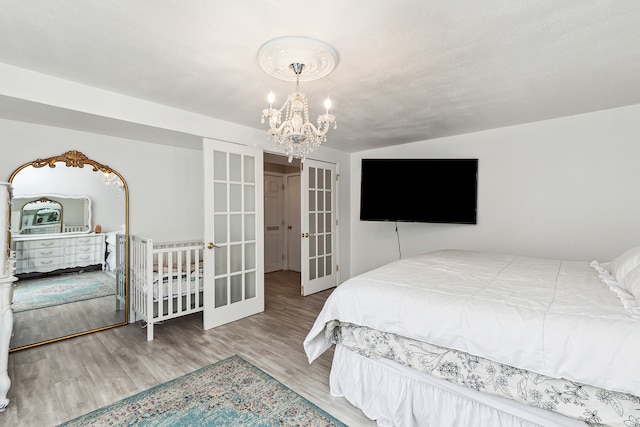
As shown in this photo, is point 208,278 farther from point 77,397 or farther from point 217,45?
point 217,45

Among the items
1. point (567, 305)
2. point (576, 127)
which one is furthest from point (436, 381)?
point (576, 127)

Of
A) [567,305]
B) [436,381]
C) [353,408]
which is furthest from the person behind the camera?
[353,408]

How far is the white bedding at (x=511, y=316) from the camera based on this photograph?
1132 mm

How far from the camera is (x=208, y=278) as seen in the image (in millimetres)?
3152

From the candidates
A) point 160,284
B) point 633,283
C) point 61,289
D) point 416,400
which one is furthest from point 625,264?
point 61,289

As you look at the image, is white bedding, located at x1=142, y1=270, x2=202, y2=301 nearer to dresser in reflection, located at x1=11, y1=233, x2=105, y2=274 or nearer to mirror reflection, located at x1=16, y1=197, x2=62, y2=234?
dresser in reflection, located at x1=11, y1=233, x2=105, y2=274

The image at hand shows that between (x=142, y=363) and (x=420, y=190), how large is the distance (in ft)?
11.3

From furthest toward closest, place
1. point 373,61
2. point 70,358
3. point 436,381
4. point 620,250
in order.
A: point 620,250 < point 70,358 < point 373,61 < point 436,381

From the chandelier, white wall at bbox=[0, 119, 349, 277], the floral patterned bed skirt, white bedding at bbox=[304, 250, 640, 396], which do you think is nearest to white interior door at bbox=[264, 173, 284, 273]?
white wall at bbox=[0, 119, 349, 277]

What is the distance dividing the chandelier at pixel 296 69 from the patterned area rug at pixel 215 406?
1736 millimetres

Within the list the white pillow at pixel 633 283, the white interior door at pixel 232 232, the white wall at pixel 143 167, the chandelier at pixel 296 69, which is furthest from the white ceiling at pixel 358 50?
the white pillow at pixel 633 283

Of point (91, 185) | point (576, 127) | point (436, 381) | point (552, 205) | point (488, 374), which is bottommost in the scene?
point (436, 381)

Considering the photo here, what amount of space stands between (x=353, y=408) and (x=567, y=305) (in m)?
1.36

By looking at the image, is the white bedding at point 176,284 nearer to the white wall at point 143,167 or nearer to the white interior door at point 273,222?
the white wall at point 143,167
